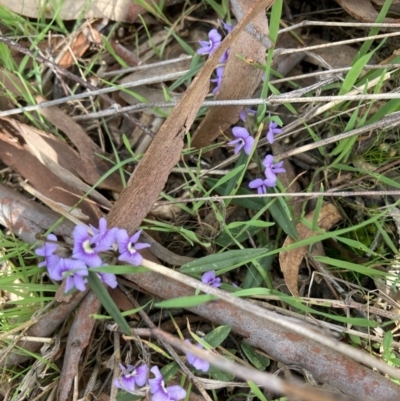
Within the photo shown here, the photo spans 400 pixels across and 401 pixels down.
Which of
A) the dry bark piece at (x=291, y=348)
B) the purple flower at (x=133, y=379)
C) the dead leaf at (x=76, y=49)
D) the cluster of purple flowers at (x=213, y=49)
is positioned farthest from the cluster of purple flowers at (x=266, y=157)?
the dead leaf at (x=76, y=49)

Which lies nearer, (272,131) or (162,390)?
(162,390)

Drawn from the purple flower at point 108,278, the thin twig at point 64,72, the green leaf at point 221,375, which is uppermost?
the thin twig at point 64,72

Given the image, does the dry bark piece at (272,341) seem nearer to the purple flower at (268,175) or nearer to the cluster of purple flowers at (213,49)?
the purple flower at (268,175)

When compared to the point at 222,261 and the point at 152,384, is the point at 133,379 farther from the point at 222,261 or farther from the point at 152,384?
the point at 222,261

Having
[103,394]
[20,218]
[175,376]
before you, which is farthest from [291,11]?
[103,394]

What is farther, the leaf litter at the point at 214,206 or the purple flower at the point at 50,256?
the leaf litter at the point at 214,206

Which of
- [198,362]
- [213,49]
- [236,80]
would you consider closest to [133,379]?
[198,362]

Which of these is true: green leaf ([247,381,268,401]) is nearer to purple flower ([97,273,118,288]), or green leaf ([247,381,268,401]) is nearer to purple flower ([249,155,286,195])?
purple flower ([97,273,118,288])
